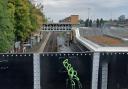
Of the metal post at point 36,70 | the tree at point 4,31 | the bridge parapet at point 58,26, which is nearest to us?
→ the metal post at point 36,70

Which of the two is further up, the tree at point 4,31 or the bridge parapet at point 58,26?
the tree at point 4,31

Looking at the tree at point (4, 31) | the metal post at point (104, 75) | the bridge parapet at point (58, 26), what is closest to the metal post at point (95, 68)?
the metal post at point (104, 75)

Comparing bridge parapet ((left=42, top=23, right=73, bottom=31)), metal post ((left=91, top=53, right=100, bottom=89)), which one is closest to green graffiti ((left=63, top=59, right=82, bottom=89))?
metal post ((left=91, top=53, right=100, bottom=89))

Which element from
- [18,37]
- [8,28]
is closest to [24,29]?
[18,37]

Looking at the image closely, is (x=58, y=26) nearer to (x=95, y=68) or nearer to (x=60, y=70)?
(x=60, y=70)

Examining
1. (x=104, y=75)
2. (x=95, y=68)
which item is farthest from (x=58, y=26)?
(x=95, y=68)

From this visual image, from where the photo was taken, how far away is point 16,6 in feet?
159

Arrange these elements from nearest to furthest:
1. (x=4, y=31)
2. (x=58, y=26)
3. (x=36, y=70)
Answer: (x=36, y=70)
(x=4, y=31)
(x=58, y=26)

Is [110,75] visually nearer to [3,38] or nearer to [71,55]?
[71,55]

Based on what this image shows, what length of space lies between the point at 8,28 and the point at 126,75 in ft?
85.8

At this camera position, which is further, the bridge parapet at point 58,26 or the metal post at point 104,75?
the bridge parapet at point 58,26

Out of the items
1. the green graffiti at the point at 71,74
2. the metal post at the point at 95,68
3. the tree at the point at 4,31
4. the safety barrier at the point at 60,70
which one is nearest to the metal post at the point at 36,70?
the safety barrier at the point at 60,70

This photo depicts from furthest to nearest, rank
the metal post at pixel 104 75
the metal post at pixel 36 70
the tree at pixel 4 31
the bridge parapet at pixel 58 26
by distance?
the bridge parapet at pixel 58 26 → the tree at pixel 4 31 → the metal post at pixel 104 75 → the metal post at pixel 36 70

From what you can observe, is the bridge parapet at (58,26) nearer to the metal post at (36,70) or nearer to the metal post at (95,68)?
the metal post at (95,68)
